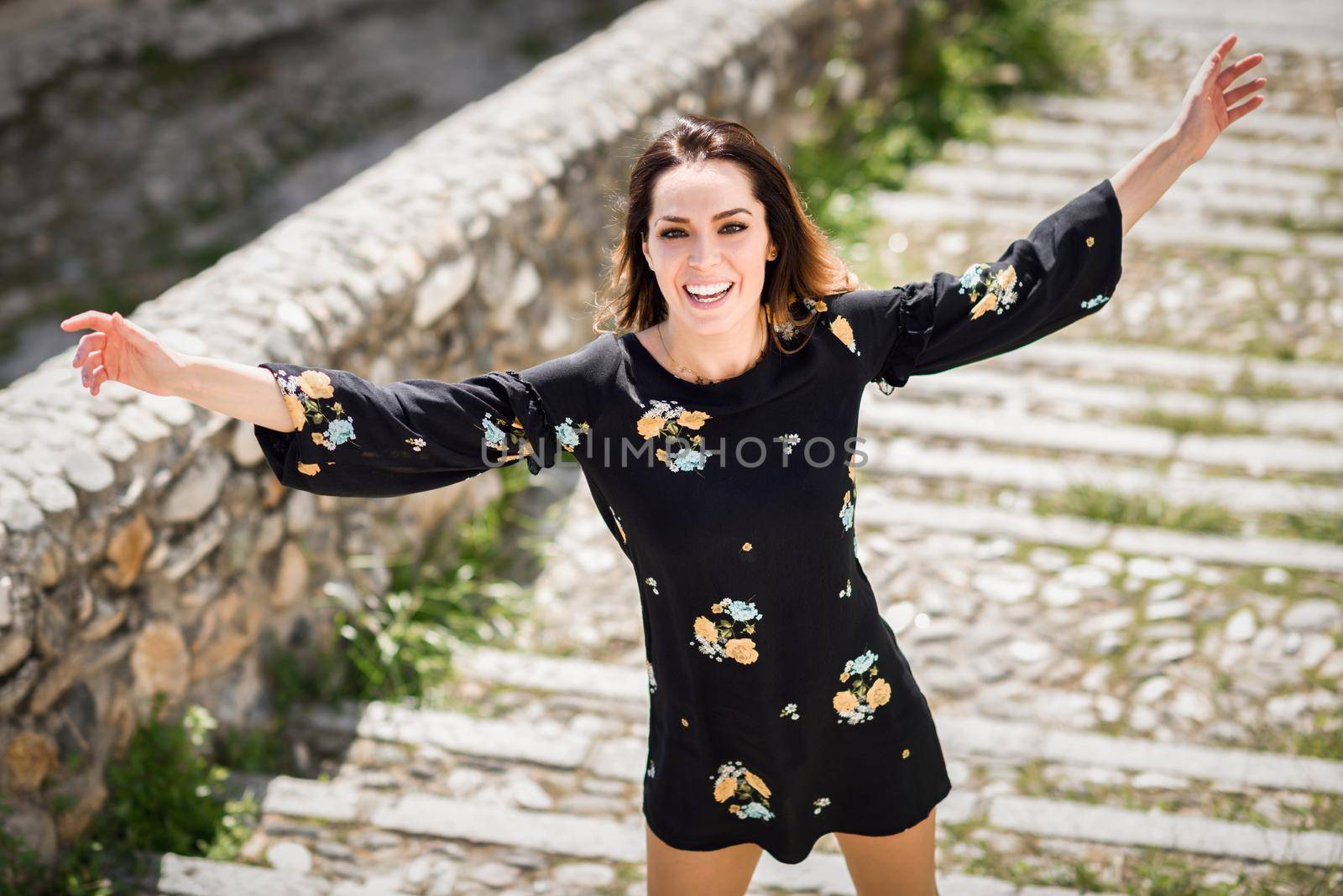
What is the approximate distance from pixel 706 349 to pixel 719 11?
14.2 ft

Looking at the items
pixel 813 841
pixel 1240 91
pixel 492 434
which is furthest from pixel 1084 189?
pixel 492 434

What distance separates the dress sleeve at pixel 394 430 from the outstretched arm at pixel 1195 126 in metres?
1.15

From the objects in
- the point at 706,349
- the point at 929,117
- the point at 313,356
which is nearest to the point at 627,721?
the point at 313,356

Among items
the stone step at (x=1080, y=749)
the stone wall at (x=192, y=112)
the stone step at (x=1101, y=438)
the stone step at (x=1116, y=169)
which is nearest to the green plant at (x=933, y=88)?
the stone step at (x=1116, y=169)

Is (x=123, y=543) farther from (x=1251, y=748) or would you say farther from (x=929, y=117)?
(x=929, y=117)

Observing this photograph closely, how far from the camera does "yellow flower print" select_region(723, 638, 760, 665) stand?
2.32m

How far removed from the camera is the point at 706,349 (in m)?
2.30

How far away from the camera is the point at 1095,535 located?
454 centimetres

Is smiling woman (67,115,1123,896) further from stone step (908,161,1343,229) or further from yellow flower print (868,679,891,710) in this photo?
stone step (908,161,1343,229)

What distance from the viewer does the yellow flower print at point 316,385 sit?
224cm

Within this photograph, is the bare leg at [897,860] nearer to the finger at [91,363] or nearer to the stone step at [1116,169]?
the finger at [91,363]

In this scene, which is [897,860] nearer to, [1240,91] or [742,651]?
[742,651]

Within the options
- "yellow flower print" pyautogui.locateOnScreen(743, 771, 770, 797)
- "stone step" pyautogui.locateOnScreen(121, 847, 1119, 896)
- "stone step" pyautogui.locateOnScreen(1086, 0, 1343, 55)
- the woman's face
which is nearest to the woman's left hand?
the woman's face

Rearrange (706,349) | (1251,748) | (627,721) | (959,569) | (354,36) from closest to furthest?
(706,349) → (1251,748) → (627,721) → (959,569) → (354,36)
